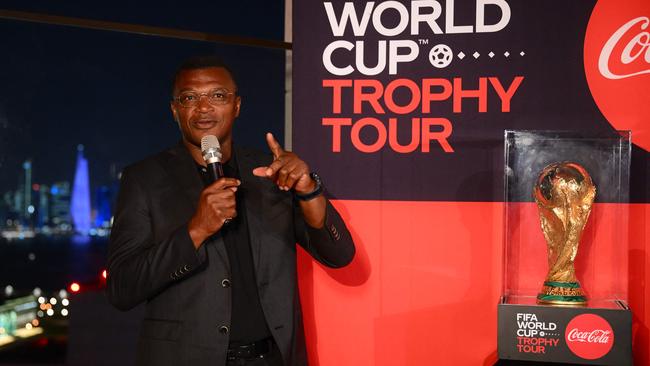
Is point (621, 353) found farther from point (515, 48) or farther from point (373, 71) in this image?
point (373, 71)

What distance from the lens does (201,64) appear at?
240 cm

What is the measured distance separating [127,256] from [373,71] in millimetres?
1282

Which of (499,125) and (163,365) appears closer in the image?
(163,365)

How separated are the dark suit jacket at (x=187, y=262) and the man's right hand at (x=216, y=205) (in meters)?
0.09

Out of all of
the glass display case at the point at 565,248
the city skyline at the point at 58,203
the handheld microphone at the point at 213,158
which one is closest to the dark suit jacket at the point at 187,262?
the handheld microphone at the point at 213,158

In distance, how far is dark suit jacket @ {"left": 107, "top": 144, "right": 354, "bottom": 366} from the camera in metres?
2.16

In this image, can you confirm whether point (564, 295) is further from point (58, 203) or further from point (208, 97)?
point (58, 203)

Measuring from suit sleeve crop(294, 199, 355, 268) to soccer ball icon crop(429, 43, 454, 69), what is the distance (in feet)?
2.77

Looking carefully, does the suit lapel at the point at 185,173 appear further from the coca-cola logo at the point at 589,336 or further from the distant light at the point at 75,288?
A: the distant light at the point at 75,288

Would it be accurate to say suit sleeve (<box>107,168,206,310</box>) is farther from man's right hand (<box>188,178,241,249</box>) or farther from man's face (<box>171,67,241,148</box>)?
Result: man's face (<box>171,67,241,148</box>)

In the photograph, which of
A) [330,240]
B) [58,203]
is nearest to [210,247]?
[330,240]

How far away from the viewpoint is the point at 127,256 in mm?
2207

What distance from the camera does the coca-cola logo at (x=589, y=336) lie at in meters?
2.45

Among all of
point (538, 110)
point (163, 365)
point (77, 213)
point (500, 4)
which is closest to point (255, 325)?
point (163, 365)
